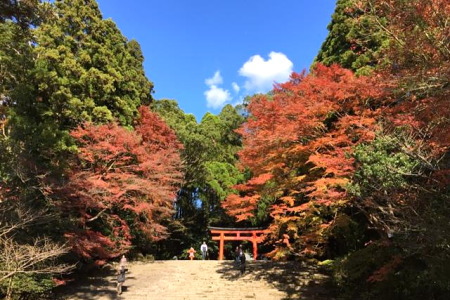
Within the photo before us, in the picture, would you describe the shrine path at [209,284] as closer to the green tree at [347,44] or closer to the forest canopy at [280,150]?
the forest canopy at [280,150]

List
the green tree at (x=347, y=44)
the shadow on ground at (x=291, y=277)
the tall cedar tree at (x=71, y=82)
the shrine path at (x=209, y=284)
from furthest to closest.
A: the green tree at (x=347, y=44), the tall cedar tree at (x=71, y=82), the shrine path at (x=209, y=284), the shadow on ground at (x=291, y=277)

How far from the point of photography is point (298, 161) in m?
12.7

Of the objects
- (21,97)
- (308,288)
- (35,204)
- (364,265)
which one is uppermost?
(21,97)

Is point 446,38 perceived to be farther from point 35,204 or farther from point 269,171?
point 35,204

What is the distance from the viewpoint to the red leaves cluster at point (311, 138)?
35.4 ft

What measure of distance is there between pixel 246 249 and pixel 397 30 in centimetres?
2293

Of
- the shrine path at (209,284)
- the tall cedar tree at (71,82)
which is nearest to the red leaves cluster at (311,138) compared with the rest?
the shrine path at (209,284)

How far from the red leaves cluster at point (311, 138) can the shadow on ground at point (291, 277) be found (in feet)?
5.60

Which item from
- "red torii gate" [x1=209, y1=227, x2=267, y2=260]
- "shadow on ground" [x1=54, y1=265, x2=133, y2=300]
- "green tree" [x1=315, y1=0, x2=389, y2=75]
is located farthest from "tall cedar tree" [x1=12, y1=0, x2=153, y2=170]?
"red torii gate" [x1=209, y1=227, x2=267, y2=260]

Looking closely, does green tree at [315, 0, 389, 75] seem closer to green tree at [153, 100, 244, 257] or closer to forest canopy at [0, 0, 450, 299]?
forest canopy at [0, 0, 450, 299]

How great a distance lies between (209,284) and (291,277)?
10.6 feet

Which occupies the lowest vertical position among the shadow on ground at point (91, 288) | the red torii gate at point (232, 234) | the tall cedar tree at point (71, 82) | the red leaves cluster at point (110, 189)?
the shadow on ground at point (91, 288)

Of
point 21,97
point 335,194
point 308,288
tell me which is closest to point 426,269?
point 335,194

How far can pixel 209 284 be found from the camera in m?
13.7
